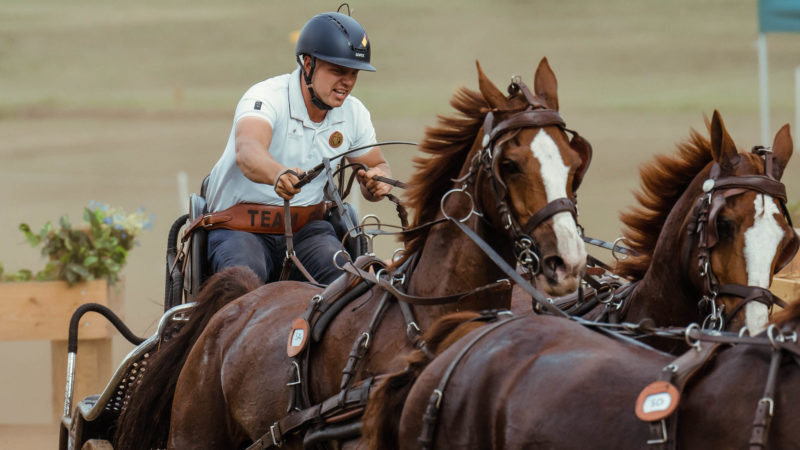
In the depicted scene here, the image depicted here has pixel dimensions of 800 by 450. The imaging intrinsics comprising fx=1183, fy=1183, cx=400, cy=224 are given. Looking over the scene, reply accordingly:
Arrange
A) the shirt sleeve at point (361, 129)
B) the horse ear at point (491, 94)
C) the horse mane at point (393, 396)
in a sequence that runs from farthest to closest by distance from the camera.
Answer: the shirt sleeve at point (361, 129) → the horse ear at point (491, 94) → the horse mane at point (393, 396)

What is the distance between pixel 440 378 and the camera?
3.10 metres

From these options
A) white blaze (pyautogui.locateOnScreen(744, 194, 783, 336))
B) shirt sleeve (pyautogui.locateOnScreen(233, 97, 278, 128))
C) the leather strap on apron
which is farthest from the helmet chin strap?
white blaze (pyautogui.locateOnScreen(744, 194, 783, 336))

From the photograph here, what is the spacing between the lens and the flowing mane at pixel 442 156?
418 cm

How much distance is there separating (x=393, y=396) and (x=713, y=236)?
51.8 inches

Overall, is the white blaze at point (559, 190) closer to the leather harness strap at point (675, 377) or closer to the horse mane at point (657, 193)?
the horse mane at point (657, 193)

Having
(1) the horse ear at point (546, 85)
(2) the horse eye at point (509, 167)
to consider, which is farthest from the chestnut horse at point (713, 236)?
(2) the horse eye at point (509, 167)

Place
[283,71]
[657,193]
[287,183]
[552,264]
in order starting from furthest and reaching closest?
[283,71] → [287,183] → [657,193] → [552,264]

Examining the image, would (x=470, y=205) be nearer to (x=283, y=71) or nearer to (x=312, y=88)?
(x=312, y=88)

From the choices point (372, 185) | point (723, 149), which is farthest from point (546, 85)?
point (372, 185)

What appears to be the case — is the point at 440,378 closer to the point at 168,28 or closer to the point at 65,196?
the point at 65,196

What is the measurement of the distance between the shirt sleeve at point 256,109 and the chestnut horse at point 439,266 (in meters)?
0.83

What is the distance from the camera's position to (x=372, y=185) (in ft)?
17.1

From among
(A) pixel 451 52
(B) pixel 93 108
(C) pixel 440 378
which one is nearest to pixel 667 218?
(C) pixel 440 378

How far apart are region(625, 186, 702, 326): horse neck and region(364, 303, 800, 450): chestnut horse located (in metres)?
1.08
